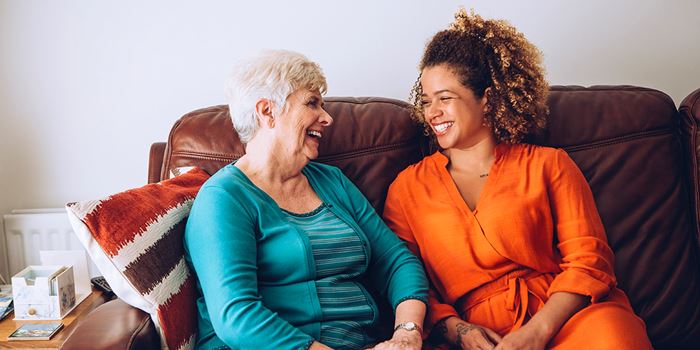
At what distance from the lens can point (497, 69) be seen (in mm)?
1688

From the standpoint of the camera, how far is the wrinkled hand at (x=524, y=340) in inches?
56.2

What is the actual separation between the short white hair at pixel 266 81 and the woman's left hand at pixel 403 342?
59 centimetres

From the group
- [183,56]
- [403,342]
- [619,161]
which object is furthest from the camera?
[183,56]

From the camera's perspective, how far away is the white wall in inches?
82.6

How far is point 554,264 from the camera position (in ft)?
5.33

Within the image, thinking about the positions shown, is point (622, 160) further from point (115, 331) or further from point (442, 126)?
point (115, 331)

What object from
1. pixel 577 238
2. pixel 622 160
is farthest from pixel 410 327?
pixel 622 160

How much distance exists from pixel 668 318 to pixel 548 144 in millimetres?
585

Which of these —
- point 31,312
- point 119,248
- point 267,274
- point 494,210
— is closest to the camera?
point 119,248

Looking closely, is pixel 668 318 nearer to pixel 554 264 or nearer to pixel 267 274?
pixel 554 264

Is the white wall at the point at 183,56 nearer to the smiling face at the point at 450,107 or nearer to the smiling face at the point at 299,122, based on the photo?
the smiling face at the point at 450,107

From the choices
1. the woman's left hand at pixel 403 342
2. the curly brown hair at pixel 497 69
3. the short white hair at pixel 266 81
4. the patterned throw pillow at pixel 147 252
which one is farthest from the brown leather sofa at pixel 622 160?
the woman's left hand at pixel 403 342

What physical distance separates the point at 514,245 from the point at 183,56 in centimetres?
128

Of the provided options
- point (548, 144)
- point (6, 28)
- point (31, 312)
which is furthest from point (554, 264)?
point (6, 28)
